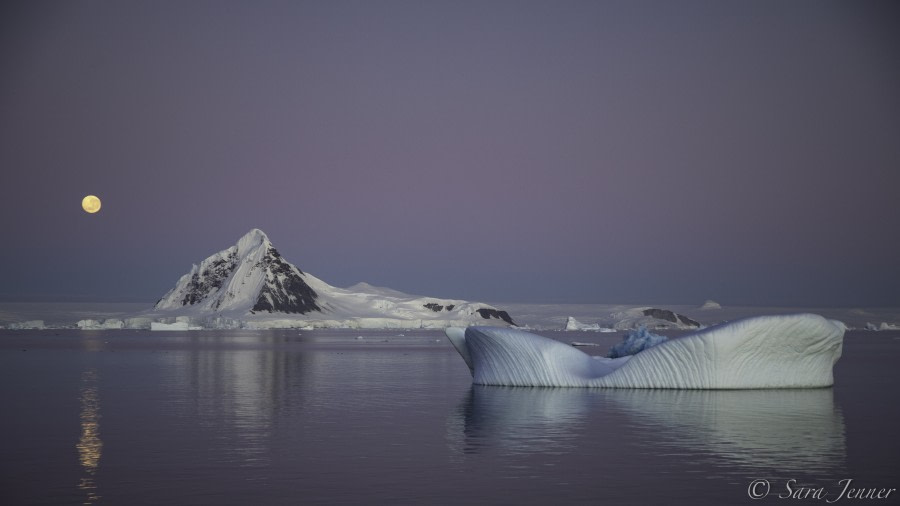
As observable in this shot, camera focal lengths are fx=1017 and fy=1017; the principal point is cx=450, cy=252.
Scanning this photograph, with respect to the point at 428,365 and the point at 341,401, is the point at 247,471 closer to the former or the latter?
the point at 341,401

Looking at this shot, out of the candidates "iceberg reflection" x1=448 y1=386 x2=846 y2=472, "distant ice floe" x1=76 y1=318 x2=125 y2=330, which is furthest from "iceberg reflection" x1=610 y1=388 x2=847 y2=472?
"distant ice floe" x1=76 y1=318 x2=125 y2=330

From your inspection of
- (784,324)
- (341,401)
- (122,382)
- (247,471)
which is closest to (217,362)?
(122,382)

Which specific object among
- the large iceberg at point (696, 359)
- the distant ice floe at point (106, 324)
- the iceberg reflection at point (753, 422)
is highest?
the distant ice floe at point (106, 324)

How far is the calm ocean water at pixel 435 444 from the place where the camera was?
15.6 metres

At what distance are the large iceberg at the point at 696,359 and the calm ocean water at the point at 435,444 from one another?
73 cm

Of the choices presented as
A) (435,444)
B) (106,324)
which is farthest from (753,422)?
(106,324)

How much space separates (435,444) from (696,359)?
597 inches

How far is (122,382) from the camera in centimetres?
4100

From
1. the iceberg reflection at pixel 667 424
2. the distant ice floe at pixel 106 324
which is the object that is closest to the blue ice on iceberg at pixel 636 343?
the iceberg reflection at pixel 667 424

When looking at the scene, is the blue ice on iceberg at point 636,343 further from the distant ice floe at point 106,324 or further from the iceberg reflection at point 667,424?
the distant ice floe at point 106,324

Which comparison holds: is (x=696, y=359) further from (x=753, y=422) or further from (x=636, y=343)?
(x=753, y=422)

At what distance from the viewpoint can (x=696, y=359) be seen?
111ft

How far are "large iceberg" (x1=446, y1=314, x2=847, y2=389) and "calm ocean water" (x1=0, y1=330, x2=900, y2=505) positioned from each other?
2.39ft

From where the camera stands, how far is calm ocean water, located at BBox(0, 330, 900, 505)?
15648 mm
